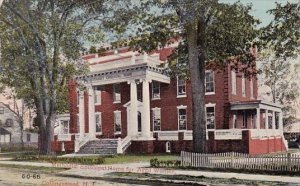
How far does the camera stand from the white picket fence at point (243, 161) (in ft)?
55.1

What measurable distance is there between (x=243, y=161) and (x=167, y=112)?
20.2 metres

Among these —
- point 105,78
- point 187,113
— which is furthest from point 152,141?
point 105,78

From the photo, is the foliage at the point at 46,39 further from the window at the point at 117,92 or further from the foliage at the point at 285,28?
the foliage at the point at 285,28

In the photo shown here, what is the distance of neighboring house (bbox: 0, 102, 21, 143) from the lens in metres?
79.8

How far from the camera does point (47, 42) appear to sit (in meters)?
30.5

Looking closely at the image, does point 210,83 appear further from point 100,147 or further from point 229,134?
point 100,147

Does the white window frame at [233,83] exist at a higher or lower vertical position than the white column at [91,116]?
higher

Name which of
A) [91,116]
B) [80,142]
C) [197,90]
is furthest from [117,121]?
[197,90]

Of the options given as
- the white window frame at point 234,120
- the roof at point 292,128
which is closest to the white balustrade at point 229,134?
the white window frame at point 234,120

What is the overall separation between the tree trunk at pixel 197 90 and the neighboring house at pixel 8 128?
6396cm

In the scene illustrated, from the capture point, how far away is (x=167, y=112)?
3834cm

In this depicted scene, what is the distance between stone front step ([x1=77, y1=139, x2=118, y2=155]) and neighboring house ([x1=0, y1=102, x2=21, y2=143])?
4704cm

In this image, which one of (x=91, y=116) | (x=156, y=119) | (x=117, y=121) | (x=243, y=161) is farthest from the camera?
(x=117, y=121)

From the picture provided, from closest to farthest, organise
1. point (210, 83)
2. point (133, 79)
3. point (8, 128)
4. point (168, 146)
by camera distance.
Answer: point (168, 146)
point (133, 79)
point (210, 83)
point (8, 128)
